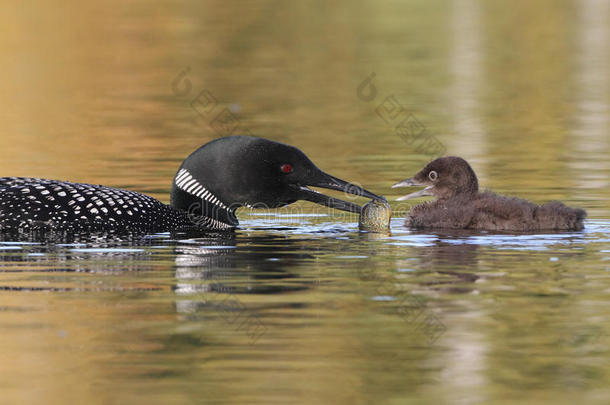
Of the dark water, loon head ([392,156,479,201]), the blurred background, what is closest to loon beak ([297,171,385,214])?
the dark water

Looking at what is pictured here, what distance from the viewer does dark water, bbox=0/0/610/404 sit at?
5016 millimetres

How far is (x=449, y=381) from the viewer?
195 inches

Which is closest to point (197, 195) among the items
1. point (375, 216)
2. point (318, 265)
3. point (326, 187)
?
Result: point (326, 187)

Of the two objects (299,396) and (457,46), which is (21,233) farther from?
(457,46)

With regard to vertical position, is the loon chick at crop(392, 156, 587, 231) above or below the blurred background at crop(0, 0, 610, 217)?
below

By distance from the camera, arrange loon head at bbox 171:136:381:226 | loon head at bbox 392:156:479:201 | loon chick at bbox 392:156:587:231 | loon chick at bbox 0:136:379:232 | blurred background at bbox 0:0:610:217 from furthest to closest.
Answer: blurred background at bbox 0:0:610:217, loon head at bbox 392:156:479:201, loon head at bbox 171:136:381:226, loon chick at bbox 392:156:587:231, loon chick at bbox 0:136:379:232

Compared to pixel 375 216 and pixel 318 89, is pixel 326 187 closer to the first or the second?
pixel 375 216

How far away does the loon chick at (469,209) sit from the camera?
26.6 ft

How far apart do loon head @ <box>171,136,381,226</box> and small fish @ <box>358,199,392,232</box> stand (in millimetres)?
78

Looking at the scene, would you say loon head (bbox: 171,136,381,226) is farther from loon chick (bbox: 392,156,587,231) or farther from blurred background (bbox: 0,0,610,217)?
blurred background (bbox: 0,0,610,217)

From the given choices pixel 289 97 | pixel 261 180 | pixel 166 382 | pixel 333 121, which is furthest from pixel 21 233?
pixel 289 97

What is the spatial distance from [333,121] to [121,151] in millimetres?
3428

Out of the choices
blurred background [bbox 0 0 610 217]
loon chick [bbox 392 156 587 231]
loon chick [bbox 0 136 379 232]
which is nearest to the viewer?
loon chick [bbox 0 136 379 232]

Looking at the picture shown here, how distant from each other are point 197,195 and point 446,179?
175 centimetres
